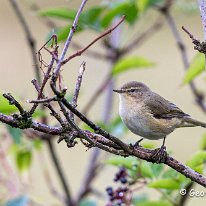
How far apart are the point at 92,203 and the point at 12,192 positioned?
52 centimetres

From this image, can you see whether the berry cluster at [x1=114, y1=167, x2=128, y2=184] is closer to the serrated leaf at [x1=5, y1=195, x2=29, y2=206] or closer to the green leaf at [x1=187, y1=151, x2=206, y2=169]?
the green leaf at [x1=187, y1=151, x2=206, y2=169]

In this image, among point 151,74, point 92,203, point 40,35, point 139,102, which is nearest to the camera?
point 92,203

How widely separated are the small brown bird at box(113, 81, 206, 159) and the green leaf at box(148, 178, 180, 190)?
68cm

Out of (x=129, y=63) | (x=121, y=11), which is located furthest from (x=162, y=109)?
(x=121, y=11)

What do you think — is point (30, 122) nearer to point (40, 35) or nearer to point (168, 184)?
point (168, 184)

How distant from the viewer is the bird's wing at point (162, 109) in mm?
3379

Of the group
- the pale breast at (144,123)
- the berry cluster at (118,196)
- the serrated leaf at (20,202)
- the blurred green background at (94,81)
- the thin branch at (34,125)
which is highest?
the blurred green background at (94,81)

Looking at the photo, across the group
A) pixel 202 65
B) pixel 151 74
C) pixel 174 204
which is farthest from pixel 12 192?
pixel 151 74

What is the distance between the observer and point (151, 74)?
12.9 metres

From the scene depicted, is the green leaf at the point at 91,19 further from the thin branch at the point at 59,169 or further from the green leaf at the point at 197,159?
the green leaf at the point at 197,159

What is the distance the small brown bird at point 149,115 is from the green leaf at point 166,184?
2.22ft

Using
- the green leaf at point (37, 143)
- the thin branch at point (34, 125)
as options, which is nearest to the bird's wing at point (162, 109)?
the green leaf at point (37, 143)

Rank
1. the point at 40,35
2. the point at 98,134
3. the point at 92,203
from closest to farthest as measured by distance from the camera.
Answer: the point at 98,134
the point at 92,203
the point at 40,35

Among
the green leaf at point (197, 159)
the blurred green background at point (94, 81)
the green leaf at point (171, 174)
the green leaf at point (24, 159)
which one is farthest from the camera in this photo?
the blurred green background at point (94, 81)
